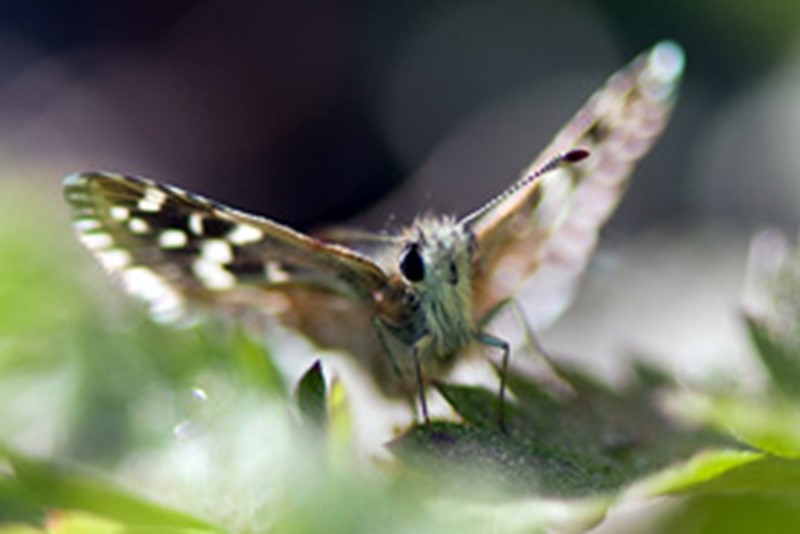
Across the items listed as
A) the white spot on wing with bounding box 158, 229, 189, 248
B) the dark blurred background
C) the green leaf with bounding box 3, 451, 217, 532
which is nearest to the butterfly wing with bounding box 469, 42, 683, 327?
the white spot on wing with bounding box 158, 229, 189, 248

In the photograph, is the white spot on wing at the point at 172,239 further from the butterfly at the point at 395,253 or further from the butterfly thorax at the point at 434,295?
the butterfly thorax at the point at 434,295

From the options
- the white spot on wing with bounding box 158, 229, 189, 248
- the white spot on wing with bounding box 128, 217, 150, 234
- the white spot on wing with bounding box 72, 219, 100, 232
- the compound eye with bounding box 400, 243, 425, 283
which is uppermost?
the white spot on wing with bounding box 72, 219, 100, 232

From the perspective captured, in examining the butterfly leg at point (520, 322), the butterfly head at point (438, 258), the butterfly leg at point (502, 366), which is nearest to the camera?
the butterfly leg at point (502, 366)

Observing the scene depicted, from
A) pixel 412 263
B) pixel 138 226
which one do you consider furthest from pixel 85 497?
pixel 138 226

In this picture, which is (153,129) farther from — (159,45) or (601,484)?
Answer: (601,484)

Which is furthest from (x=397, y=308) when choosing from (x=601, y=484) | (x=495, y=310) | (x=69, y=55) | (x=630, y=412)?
(x=69, y=55)

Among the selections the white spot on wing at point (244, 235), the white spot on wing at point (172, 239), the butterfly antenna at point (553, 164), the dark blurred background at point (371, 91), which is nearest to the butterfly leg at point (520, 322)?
the butterfly antenna at point (553, 164)

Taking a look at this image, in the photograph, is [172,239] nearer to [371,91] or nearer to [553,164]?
[553,164]

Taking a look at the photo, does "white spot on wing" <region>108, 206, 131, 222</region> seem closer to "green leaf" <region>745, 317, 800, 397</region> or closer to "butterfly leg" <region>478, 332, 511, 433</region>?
"butterfly leg" <region>478, 332, 511, 433</region>
